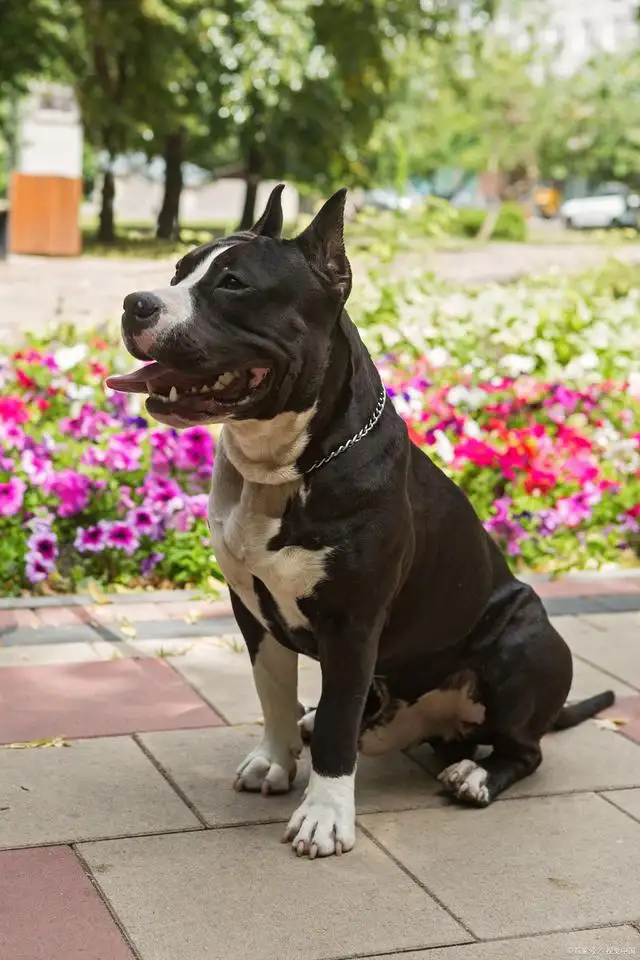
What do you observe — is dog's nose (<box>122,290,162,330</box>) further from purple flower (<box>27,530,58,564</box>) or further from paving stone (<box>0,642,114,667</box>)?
purple flower (<box>27,530,58,564</box>)

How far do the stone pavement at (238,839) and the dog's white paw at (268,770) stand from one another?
0.14ft

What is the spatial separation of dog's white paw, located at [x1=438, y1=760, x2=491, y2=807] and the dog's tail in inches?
22.6

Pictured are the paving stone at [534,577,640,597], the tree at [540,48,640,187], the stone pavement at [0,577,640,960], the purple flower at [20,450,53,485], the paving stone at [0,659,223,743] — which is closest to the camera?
the stone pavement at [0,577,640,960]

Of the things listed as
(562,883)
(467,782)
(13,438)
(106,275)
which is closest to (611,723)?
(467,782)

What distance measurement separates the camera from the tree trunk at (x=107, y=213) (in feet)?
91.2

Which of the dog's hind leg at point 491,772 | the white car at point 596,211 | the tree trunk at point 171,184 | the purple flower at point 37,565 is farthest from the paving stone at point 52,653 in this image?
the white car at point 596,211

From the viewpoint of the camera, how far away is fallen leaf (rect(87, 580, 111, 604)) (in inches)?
219

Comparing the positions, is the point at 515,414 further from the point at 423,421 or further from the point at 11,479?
the point at 11,479

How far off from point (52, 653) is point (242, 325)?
2.23 meters

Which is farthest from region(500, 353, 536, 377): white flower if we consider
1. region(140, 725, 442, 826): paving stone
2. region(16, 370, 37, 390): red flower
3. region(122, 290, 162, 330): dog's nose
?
region(122, 290, 162, 330): dog's nose

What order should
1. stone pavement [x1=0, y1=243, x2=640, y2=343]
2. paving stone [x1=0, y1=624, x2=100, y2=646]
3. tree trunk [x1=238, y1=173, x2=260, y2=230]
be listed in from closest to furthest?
paving stone [x1=0, y1=624, x2=100, y2=646] → stone pavement [x1=0, y1=243, x2=640, y2=343] → tree trunk [x1=238, y1=173, x2=260, y2=230]

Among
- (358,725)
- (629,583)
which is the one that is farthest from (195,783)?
(629,583)

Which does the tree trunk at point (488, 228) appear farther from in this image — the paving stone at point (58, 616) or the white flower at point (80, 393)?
the paving stone at point (58, 616)

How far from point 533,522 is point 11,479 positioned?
250cm
